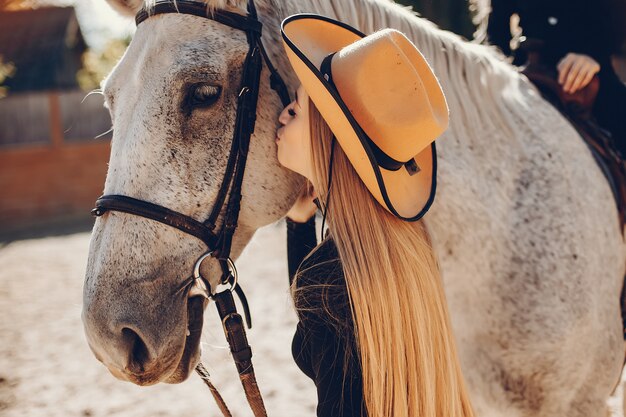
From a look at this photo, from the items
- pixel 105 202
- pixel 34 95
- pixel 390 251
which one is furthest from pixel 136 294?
pixel 34 95

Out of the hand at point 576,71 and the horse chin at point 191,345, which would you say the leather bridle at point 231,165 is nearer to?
the horse chin at point 191,345

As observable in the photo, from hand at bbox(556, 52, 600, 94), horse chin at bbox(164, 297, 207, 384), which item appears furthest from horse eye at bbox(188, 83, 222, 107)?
hand at bbox(556, 52, 600, 94)

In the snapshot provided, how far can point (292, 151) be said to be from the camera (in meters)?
1.57

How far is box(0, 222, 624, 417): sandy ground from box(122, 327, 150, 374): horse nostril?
1.02 ft

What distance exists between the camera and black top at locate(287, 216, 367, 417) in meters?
1.59

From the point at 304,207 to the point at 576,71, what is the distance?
1228 millimetres

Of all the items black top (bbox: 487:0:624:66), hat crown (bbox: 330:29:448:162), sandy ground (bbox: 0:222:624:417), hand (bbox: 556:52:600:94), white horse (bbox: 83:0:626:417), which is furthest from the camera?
sandy ground (bbox: 0:222:624:417)

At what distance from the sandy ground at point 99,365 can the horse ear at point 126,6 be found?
93 cm

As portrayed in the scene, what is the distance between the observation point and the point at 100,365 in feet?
15.7

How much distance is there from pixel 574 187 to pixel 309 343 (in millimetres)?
1071

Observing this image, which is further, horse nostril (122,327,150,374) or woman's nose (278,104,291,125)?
woman's nose (278,104,291,125)

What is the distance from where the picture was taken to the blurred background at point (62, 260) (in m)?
3.98

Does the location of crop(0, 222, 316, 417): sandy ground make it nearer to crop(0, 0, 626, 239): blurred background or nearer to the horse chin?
the horse chin

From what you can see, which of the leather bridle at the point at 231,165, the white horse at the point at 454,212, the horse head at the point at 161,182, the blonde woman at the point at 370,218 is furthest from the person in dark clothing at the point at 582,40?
the horse head at the point at 161,182
